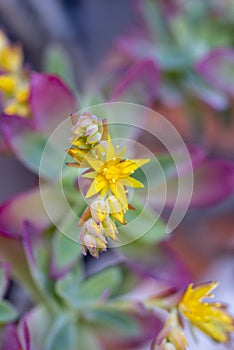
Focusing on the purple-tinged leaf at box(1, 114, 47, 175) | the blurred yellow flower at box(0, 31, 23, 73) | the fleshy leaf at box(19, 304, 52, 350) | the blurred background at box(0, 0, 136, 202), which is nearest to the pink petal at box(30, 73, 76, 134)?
the purple-tinged leaf at box(1, 114, 47, 175)

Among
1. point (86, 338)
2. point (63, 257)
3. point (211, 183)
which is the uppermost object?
point (211, 183)

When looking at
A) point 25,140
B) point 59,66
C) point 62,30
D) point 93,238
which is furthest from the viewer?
point 62,30

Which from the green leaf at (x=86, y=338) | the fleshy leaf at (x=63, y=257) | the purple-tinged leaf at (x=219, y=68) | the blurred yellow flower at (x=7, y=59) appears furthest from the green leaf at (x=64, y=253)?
the purple-tinged leaf at (x=219, y=68)

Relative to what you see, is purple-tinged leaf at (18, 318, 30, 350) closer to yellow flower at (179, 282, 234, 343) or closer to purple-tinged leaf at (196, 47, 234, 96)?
yellow flower at (179, 282, 234, 343)

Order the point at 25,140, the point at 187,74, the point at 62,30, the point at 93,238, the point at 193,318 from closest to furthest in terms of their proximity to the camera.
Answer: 1. the point at 93,238
2. the point at 193,318
3. the point at 25,140
4. the point at 187,74
5. the point at 62,30

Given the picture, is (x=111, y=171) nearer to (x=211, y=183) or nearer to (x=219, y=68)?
(x=211, y=183)

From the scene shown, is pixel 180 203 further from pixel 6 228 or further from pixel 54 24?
pixel 54 24

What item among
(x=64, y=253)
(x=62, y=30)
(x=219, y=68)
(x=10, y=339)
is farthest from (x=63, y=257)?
(x=62, y=30)

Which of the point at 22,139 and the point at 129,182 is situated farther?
the point at 22,139

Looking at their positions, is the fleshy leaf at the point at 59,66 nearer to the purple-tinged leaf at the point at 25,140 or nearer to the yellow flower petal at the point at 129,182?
the purple-tinged leaf at the point at 25,140
